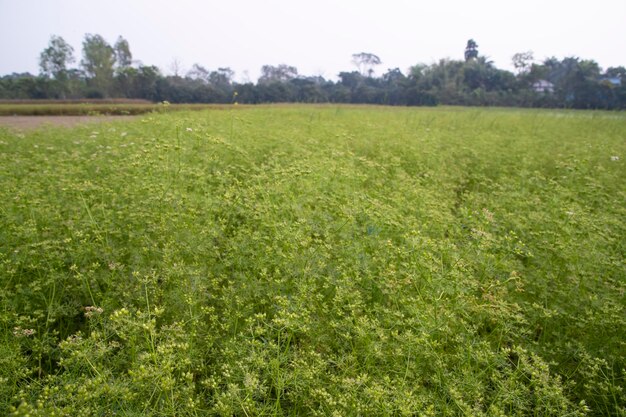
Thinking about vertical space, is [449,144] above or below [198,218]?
above

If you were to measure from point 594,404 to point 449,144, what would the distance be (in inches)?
252

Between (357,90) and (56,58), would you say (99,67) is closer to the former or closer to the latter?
(56,58)

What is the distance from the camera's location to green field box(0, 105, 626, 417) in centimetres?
178

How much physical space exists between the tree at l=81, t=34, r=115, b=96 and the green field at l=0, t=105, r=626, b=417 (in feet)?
132

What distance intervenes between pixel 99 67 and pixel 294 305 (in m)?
44.9

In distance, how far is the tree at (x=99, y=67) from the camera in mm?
37000

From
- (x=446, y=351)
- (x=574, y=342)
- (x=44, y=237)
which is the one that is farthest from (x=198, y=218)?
(x=574, y=342)

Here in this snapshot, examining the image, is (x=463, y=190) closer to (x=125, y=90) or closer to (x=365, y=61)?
(x=125, y=90)

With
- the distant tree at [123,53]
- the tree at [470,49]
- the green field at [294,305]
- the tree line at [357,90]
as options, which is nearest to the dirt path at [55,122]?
the green field at [294,305]

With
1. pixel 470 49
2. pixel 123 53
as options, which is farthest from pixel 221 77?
pixel 470 49

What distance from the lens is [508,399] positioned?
72.2 inches

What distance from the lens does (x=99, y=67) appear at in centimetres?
3700

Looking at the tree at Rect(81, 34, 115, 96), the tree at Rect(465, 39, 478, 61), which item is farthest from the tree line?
the tree at Rect(465, 39, 478, 61)

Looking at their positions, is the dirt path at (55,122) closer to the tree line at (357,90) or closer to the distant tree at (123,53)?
the tree line at (357,90)
